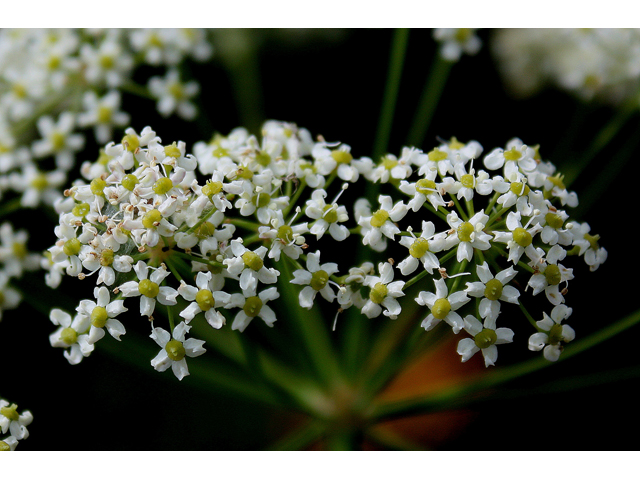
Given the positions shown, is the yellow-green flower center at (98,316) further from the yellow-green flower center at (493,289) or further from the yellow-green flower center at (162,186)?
the yellow-green flower center at (493,289)

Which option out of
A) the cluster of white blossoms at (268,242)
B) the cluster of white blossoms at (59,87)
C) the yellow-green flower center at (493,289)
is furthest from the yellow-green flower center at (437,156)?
the cluster of white blossoms at (59,87)

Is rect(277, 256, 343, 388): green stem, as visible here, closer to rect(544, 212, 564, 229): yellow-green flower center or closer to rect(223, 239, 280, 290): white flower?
rect(223, 239, 280, 290): white flower

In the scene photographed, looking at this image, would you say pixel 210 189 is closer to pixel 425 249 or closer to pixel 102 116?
pixel 425 249

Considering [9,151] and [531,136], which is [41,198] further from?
[531,136]

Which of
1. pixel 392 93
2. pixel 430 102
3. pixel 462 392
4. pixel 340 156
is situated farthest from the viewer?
pixel 430 102

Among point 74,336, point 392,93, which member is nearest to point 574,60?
point 392,93

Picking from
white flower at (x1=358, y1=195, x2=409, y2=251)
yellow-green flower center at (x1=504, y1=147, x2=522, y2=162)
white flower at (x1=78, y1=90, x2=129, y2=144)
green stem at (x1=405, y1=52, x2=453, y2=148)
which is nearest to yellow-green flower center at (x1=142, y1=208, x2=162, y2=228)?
white flower at (x1=358, y1=195, x2=409, y2=251)

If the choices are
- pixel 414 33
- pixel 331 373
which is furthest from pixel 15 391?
pixel 414 33
